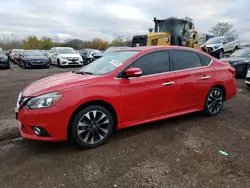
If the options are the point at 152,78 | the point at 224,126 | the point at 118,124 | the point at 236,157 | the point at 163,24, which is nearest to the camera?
the point at 236,157

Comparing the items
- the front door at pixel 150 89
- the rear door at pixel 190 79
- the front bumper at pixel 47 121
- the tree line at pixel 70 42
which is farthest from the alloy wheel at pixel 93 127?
the tree line at pixel 70 42

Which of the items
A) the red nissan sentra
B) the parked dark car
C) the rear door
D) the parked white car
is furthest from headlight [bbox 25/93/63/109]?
the parked white car

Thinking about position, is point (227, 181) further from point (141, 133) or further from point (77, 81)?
point (77, 81)

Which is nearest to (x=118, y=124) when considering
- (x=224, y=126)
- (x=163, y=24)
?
(x=224, y=126)

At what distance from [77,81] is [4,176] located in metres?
1.61

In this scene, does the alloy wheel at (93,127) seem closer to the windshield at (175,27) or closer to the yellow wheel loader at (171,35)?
the yellow wheel loader at (171,35)

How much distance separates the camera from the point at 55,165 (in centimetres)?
326

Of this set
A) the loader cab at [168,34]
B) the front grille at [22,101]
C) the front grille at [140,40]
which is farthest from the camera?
the front grille at [140,40]

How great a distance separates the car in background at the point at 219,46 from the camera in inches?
734

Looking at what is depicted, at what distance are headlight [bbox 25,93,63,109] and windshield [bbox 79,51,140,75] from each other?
97 centimetres

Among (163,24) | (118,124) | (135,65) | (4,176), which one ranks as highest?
(163,24)

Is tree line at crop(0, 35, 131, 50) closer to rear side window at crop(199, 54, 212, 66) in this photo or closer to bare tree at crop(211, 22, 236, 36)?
bare tree at crop(211, 22, 236, 36)

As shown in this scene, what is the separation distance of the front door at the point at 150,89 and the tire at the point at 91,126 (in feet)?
1.11

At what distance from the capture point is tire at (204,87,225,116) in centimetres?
517
